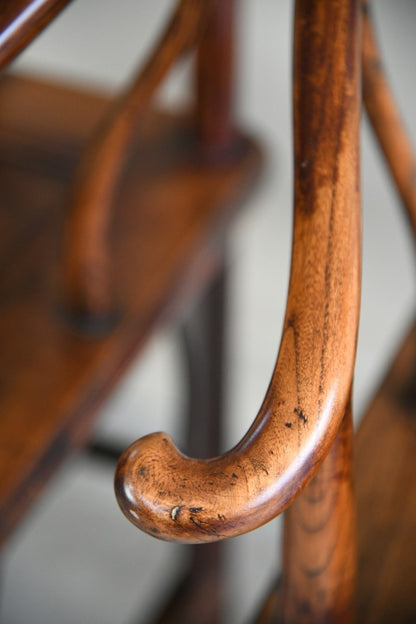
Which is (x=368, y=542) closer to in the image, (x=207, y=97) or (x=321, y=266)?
(x=321, y=266)

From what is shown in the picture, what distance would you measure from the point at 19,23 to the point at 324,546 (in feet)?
0.70

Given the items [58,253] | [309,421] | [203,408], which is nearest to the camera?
[309,421]

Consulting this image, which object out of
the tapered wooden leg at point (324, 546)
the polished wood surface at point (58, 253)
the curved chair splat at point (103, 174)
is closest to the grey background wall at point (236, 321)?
the polished wood surface at point (58, 253)

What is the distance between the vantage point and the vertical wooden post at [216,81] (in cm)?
63

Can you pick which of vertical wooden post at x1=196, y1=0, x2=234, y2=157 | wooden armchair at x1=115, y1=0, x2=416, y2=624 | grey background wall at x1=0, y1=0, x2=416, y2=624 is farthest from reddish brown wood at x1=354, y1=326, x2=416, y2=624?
grey background wall at x1=0, y1=0, x2=416, y2=624

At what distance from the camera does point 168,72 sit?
486mm

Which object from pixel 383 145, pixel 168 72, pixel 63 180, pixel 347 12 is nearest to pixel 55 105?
pixel 63 180

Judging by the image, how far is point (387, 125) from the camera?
0.42 metres

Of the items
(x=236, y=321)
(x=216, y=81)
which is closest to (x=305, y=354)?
(x=216, y=81)

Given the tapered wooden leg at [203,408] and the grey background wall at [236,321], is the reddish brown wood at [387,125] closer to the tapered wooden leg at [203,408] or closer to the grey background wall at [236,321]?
the tapered wooden leg at [203,408]

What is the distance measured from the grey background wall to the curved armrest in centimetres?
93

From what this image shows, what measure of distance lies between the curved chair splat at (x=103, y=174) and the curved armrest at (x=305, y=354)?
206 millimetres

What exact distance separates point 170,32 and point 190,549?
75 cm

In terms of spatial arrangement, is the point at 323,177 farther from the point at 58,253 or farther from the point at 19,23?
the point at 58,253
